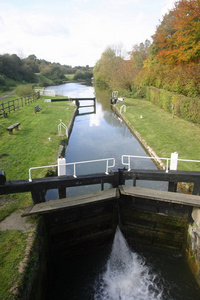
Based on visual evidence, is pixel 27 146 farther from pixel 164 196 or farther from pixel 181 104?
pixel 181 104

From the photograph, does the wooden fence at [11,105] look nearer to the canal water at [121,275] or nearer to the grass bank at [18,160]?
the grass bank at [18,160]

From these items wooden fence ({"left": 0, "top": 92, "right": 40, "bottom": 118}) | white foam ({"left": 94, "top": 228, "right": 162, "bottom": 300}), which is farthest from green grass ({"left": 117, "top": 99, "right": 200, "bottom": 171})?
wooden fence ({"left": 0, "top": 92, "right": 40, "bottom": 118})

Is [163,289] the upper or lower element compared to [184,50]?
lower

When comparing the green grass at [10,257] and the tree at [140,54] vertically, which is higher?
the tree at [140,54]

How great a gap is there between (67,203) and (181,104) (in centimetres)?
1662

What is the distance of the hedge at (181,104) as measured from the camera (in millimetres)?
17250

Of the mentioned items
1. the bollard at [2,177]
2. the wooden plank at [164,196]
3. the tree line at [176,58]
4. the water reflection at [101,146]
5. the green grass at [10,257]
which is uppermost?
the tree line at [176,58]

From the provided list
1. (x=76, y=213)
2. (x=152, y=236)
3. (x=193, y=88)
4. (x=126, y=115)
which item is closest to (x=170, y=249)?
(x=152, y=236)

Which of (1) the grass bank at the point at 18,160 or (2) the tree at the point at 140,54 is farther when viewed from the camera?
(2) the tree at the point at 140,54

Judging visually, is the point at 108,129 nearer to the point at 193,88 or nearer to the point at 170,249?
the point at 193,88

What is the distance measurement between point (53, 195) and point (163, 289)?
537 centimetres

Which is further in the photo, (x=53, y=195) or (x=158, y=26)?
(x=158, y=26)

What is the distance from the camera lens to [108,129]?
20797 mm

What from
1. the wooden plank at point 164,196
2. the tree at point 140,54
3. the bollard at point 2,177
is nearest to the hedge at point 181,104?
the wooden plank at point 164,196
